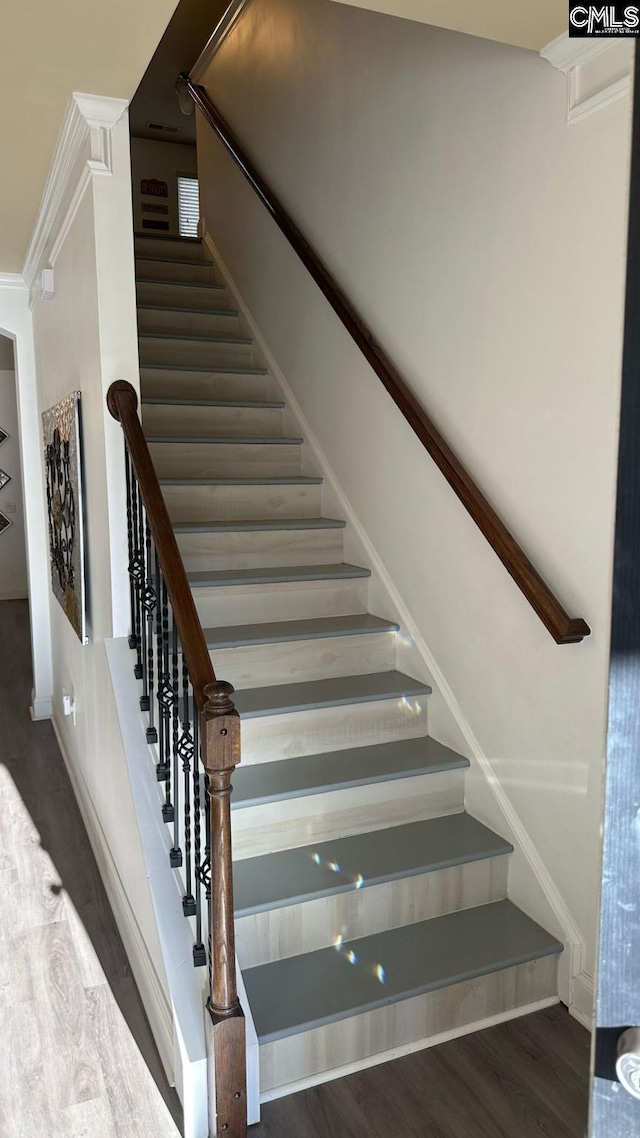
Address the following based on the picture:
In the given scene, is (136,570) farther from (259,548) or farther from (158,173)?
(158,173)

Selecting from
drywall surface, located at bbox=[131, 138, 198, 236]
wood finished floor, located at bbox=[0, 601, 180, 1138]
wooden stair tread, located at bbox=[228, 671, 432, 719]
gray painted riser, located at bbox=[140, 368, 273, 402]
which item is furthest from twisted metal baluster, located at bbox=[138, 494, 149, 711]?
drywall surface, located at bbox=[131, 138, 198, 236]

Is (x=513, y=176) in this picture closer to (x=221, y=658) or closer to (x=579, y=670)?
(x=579, y=670)

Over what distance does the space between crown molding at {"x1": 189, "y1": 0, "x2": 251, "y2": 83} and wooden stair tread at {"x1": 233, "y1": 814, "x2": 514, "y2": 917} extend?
487 cm

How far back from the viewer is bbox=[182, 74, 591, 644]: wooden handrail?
219 centimetres

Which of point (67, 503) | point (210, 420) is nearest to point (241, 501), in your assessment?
point (210, 420)

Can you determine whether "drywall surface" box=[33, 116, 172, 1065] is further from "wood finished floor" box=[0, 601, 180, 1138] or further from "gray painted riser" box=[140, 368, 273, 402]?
"gray painted riser" box=[140, 368, 273, 402]

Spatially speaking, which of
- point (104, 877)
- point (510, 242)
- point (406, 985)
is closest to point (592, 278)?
point (510, 242)

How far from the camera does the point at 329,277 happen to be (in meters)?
3.58

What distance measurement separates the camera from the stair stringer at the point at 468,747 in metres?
2.34

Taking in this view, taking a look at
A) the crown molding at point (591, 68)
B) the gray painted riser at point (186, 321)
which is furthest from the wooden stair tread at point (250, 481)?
the crown molding at point (591, 68)

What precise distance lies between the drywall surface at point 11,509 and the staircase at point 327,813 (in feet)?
19.2

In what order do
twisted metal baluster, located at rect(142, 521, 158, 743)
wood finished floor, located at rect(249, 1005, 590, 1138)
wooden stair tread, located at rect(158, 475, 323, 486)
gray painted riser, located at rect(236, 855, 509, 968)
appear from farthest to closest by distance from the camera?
wooden stair tread, located at rect(158, 475, 323, 486) → twisted metal baluster, located at rect(142, 521, 158, 743) → gray painted riser, located at rect(236, 855, 509, 968) → wood finished floor, located at rect(249, 1005, 590, 1138)

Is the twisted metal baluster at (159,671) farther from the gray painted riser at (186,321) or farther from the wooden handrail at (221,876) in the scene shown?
the gray painted riser at (186,321)

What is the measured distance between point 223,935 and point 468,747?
47.7 inches
